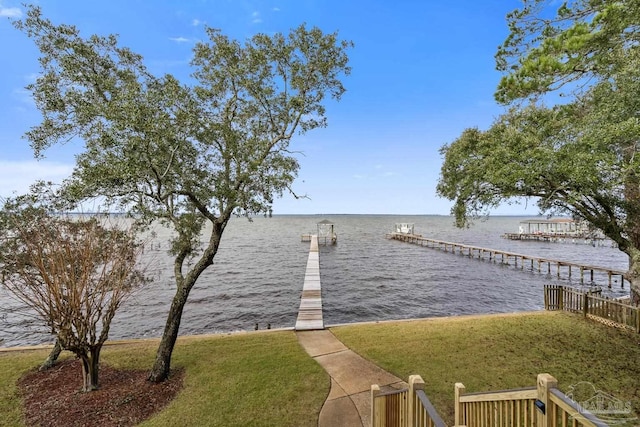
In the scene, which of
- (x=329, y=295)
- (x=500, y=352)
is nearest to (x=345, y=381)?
(x=500, y=352)

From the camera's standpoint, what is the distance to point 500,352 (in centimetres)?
802

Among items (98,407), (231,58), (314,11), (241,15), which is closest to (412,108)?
(314,11)

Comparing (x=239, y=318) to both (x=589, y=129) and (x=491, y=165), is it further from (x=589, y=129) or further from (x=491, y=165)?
(x=589, y=129)

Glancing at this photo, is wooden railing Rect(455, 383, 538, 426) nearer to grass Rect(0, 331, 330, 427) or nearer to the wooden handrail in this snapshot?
the wooden handrail

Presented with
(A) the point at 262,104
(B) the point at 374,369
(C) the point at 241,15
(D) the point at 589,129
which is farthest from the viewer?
(C) the point at 241,15

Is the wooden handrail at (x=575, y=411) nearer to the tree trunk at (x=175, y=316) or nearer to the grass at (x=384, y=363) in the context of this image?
the grass at (x=384, y=363)

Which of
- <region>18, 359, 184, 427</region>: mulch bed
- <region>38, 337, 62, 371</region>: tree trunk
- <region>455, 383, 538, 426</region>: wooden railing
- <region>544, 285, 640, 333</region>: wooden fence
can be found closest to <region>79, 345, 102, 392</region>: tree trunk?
<region>18, 359, 184, 427</region>: mulch bed

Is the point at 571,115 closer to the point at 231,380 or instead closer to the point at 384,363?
the point at 384,363

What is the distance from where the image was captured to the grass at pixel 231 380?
18.2ft

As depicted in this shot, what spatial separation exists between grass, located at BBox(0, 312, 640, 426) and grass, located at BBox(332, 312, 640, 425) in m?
0.03

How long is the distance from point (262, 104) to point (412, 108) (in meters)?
20.7

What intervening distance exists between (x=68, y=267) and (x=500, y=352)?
11494 mm

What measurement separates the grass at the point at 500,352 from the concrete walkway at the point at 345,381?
41 centimetres

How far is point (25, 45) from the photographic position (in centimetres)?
668
